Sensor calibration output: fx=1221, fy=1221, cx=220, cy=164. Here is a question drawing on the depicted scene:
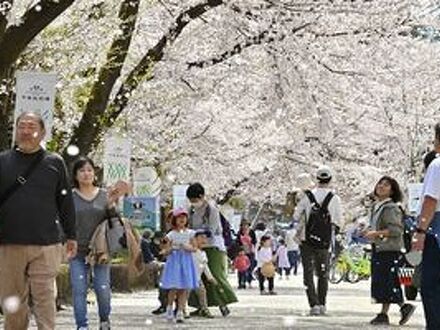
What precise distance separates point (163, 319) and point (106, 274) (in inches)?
122

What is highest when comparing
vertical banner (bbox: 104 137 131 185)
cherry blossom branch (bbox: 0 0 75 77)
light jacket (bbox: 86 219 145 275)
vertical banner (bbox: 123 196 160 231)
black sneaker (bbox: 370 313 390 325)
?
cherry blossom branch (bbox: 0 0 75 77)

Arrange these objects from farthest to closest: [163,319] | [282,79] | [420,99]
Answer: [420,99]
[282,79]
[163,319]

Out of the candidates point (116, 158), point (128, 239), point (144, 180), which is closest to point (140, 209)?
point (144, 180)

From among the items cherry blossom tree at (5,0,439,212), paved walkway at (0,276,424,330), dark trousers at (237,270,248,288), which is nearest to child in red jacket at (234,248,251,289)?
dark trousers at (237,270,248,288)

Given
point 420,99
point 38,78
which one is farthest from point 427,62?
point 38,78

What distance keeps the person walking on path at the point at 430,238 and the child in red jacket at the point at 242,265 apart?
18.6m

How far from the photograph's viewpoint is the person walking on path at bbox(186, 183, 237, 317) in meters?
13.1

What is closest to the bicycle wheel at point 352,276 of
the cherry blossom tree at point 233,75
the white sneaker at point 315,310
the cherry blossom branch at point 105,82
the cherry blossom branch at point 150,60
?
the cherry blossom tree at point 233,75

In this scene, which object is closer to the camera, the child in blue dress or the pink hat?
the child in blue dress

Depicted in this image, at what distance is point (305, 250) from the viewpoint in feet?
43.9

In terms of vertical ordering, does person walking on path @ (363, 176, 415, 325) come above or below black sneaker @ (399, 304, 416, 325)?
above

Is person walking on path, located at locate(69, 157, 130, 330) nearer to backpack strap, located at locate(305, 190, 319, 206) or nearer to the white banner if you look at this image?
backpack strap, located at locate(305, 190, 319, 206)

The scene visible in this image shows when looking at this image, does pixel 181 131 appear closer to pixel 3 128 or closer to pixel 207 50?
pixel 207 50

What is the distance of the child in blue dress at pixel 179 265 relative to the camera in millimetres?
12641
